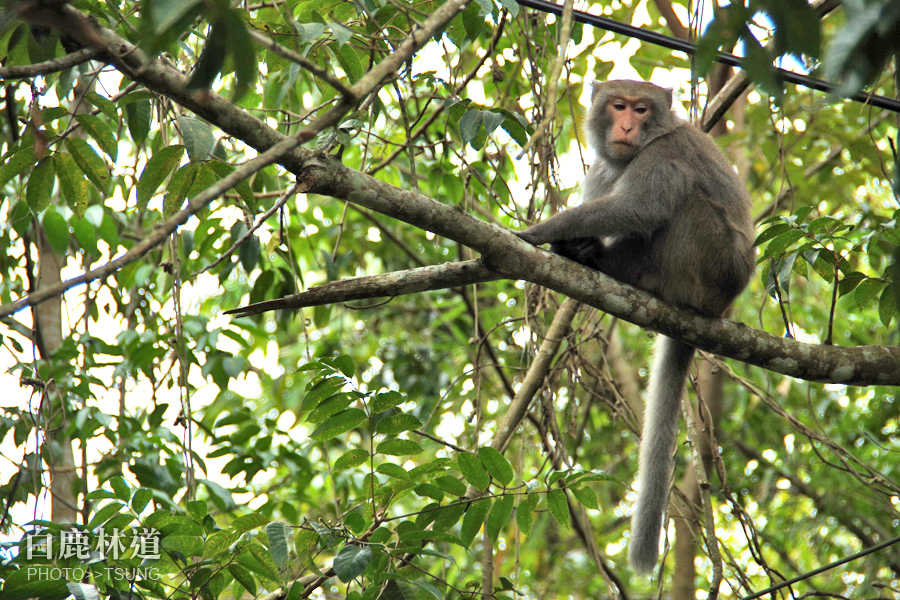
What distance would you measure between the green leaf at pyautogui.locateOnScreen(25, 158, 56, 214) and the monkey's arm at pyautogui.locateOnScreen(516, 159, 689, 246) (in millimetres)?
1680

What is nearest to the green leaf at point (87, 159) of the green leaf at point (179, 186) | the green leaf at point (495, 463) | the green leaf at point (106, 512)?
the green leaf at point (179, 186)

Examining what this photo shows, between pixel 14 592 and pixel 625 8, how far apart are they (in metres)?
4.52

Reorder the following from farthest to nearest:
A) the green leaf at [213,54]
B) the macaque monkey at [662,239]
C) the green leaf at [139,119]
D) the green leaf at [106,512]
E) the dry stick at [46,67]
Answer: the macaque monkey at [662,239]
the green leaf at [139,119]
the green leaf at [106,512]
the dry stick at [46,67]
the green leaf at [213,54]

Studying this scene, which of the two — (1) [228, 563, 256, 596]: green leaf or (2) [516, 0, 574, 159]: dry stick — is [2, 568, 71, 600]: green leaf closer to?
(1) [228, 563, 256, 596]: green leaf

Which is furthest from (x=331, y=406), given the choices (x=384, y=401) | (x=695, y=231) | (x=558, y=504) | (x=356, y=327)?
(x=356, y=327)

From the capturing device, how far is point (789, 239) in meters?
2.56

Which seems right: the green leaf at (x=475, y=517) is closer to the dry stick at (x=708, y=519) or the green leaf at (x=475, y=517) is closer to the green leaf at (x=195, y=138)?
the dry stick at (x=708, y=519)

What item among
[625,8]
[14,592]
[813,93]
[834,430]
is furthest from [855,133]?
[14,592]

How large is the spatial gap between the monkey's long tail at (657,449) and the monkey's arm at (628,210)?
602 mm

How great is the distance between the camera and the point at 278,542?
6.54 ft

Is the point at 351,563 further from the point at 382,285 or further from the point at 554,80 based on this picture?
the point at 554,80

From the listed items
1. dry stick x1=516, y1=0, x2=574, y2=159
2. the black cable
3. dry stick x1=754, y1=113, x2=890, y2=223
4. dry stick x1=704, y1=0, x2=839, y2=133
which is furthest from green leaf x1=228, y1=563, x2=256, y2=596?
dry stick x1=754, y1=113, x2=890, y2=223

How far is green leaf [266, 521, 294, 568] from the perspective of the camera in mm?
1982

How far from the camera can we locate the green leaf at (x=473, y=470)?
226 centimetres
